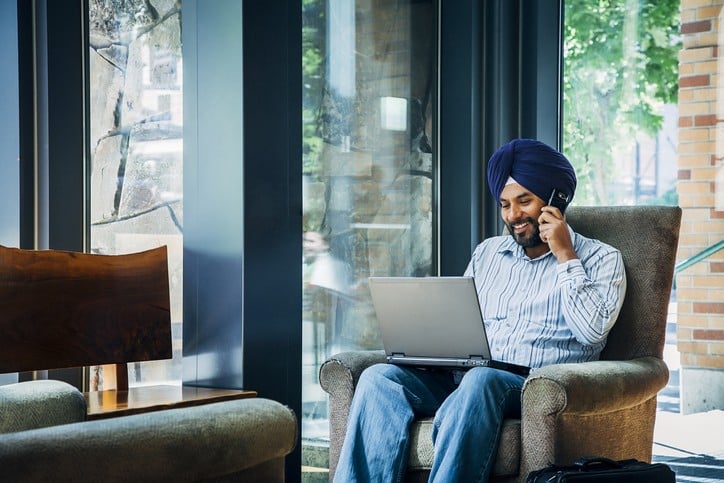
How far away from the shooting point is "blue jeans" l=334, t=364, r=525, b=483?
8.02ft

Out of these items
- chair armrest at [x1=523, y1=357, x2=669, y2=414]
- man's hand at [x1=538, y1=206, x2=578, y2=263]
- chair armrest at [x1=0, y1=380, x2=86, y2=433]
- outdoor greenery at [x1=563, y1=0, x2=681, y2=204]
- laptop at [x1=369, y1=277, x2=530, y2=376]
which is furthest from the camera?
outdoor greenery at [x1=563, y1=0, x2=681, y2=204]

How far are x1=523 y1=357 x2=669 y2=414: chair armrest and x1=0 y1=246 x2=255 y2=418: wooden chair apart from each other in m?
0.81

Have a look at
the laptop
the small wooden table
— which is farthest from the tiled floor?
the small wooden table

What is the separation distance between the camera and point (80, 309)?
8.05 feet

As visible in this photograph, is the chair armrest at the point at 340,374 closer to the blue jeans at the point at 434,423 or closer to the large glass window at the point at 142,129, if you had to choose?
the blue jeans at the point at 434,423

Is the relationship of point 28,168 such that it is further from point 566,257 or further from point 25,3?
point 566,257

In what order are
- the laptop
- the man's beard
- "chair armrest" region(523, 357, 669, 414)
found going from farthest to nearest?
the man's beard, the laptop, "chair armrest" region(523, 357, 669, 414)

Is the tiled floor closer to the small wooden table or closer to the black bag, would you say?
the black bag

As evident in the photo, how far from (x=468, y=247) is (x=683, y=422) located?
1.04m

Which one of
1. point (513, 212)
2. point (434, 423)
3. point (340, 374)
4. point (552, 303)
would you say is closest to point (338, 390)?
point (340, 374)

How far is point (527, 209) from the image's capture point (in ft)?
9.93

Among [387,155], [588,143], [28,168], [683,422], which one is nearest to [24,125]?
[28,168]

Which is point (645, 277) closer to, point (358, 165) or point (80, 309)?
point (358, 165)

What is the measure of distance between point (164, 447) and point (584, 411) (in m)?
1.19
